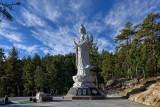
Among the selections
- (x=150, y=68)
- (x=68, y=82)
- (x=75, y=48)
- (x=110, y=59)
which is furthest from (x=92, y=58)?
(x=75, y=48)

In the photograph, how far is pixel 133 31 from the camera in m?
27.0

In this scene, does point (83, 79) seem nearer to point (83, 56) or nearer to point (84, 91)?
point (84, 91)

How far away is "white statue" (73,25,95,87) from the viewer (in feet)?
47.4

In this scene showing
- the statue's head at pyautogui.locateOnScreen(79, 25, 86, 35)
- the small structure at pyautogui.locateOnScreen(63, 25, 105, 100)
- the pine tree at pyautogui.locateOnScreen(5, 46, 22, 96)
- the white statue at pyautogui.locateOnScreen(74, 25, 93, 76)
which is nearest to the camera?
the small structure at pyautogui.locateOnScreen(63, 25, 105, 100)

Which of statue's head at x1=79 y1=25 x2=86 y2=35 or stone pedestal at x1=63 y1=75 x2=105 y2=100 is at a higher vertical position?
statue's head at x1=79 y1=25 x2=86 y2=35

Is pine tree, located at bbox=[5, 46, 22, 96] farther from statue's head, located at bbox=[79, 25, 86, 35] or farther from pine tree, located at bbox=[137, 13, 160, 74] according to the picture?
pine tree, located at bbox=[137, 13, 160, 74]

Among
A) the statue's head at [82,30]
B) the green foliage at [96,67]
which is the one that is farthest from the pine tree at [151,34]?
the statue's head at [82,30]

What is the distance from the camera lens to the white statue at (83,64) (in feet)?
47.4

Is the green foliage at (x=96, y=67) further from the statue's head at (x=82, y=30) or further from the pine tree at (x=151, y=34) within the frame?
the statue's head at (x=82, y=30)

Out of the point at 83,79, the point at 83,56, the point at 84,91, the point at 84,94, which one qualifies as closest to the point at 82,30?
the point at 83,56

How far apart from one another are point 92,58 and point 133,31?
33.1 ft

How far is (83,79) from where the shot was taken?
14430 mm

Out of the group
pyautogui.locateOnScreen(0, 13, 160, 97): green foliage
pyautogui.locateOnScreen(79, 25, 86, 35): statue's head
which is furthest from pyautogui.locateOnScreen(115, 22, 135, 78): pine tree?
pyautogui.locateOnScreen(79, 25, 86, 35): statue's head

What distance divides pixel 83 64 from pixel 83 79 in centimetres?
177
